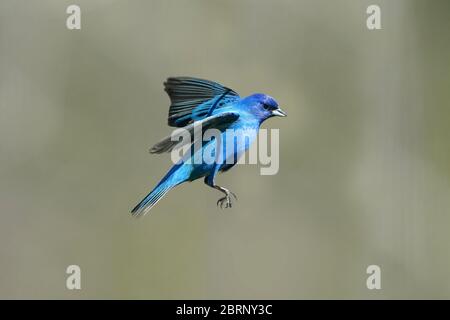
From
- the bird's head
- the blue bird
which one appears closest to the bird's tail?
the blue bird

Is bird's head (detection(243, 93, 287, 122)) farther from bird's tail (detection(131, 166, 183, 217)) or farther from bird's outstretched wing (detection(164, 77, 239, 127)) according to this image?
bird's tail (detection(131, 166, 183, 217))

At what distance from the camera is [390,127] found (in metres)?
2.90

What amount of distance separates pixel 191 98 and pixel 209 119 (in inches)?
6.5

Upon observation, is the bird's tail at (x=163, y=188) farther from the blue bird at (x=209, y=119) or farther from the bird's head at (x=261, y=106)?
the bird's head at (x=261, y=106)

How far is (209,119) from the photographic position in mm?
2113

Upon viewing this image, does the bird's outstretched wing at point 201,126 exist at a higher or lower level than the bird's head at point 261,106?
lower

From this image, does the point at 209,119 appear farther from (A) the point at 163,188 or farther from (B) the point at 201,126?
(A) the point at 163,188

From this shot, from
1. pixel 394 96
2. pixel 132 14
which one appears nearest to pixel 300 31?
pixel 394 96

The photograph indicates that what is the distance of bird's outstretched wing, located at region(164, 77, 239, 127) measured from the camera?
2.24 meters

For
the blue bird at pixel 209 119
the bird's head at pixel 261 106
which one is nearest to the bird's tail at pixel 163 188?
the blue bird at pixel 209 119

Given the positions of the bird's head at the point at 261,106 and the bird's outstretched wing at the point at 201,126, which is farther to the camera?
the bird's head at the point at 261,106

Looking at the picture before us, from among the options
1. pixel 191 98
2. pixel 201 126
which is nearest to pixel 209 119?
pixel 201 126

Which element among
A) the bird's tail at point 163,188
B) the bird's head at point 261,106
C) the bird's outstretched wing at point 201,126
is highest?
the bird's head at point 261,106

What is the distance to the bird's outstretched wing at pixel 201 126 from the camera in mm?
1985
